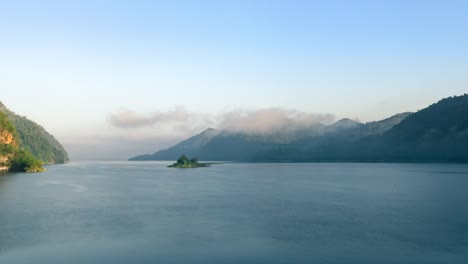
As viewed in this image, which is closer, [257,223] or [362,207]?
[257,223]

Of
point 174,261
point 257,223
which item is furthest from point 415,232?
point 174,261

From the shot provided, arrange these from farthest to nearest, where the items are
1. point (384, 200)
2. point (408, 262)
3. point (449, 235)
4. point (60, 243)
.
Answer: point (384, 200) < point (449, 235) < point (60, 243) < point (408, 262)

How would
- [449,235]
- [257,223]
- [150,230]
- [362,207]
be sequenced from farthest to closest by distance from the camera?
[362,207] < [257,223] < [150,230] < [449,235]

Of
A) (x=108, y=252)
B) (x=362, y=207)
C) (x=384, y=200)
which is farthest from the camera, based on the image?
(x=384, y=200)

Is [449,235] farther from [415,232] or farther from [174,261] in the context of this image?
[174,261]

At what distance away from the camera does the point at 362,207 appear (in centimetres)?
8262

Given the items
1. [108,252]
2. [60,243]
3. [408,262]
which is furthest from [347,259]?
[60,243]

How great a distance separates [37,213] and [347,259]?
60.8 meters

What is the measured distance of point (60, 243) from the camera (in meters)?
50.0

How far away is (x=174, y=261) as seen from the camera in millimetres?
42188

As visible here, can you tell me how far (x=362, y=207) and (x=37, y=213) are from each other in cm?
6761

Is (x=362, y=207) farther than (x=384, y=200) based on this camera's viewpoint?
No

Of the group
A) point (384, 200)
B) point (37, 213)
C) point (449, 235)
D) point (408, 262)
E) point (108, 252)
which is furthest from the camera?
point (384, 200)

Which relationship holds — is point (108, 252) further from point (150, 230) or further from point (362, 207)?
point (362, 207)
